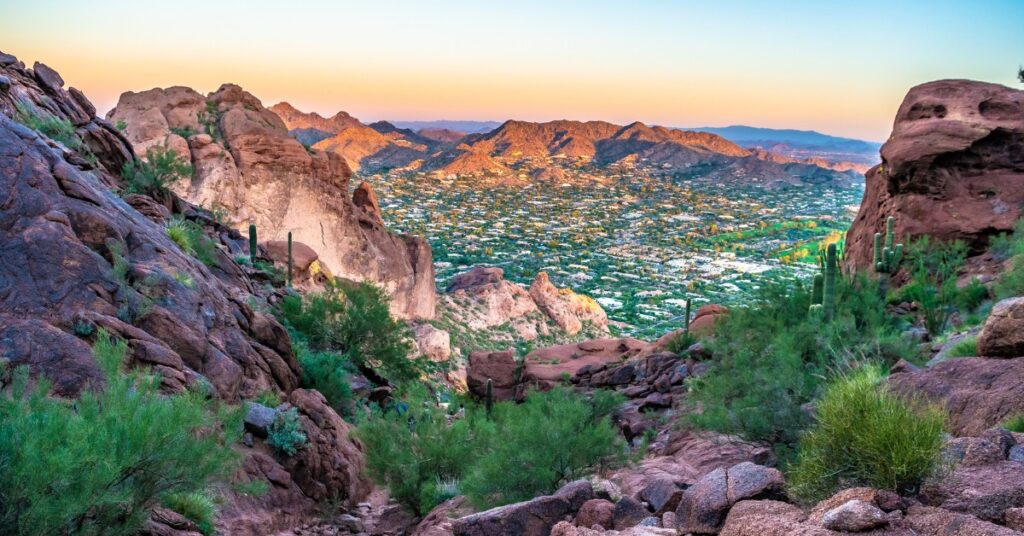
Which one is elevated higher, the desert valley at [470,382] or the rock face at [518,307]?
the desert valley at [470,382]

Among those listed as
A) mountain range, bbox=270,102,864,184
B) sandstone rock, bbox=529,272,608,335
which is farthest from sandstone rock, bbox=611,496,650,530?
mountain range, bbox=270,102,864,184

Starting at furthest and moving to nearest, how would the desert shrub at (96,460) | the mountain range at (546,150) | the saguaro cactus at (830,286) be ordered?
the mountain range at (546,150)
the saguaro cactus at (830,286)
the desert shrub at (96,460)

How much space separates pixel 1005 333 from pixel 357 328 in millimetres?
16380

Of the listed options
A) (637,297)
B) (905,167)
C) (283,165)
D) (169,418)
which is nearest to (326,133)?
(637,297)

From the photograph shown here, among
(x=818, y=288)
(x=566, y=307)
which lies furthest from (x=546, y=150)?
(x=818, y=288)

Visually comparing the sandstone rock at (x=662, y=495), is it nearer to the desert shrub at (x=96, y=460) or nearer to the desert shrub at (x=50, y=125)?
the desert shrub at (x=96, y=460)

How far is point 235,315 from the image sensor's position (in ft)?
45.2

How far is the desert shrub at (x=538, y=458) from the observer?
10070mm

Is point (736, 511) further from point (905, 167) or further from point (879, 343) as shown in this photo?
point (905, 167)

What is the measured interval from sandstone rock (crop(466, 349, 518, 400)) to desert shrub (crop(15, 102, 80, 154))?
12705 mm

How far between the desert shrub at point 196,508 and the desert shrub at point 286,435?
131 inches

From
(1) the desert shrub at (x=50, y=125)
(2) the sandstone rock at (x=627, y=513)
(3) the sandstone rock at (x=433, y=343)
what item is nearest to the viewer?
(2) the sandstone rock at (x=627, y=513)

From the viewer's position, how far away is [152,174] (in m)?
18.4

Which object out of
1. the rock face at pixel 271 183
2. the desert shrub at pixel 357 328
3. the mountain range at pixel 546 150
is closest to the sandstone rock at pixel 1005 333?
the desert shrub at pixel 357 328
